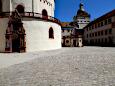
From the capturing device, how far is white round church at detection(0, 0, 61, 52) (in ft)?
81.6

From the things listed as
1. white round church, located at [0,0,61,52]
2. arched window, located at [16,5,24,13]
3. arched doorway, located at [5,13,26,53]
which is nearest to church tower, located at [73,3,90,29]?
white round church, located at [0,0,61,52]

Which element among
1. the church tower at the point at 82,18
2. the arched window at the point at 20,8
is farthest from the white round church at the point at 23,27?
the church tower at the point at 82,18

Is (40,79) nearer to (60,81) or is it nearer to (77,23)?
(60,81)

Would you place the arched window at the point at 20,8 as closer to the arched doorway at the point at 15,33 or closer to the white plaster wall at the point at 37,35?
the arched doorway at the point at 15,33

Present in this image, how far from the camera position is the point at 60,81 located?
7.52 metres

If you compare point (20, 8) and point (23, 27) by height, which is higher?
point (20, 8)

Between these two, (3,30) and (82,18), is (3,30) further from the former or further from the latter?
(82,18)

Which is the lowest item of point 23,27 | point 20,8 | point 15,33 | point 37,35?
point 37,35

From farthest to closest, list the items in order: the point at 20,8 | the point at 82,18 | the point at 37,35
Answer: the point at 82,18 < the point at 20,8 < the point at 37,35

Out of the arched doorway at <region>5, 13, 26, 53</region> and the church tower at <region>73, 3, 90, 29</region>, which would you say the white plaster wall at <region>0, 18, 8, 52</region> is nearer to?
the arched doorway at <region>5, 13, 26, 53</region>

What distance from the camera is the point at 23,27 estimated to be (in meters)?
25.0

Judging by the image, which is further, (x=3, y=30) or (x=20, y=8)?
(x=20, y=8)

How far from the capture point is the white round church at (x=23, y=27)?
2486 cm

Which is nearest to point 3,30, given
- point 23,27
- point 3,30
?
point 3,30
